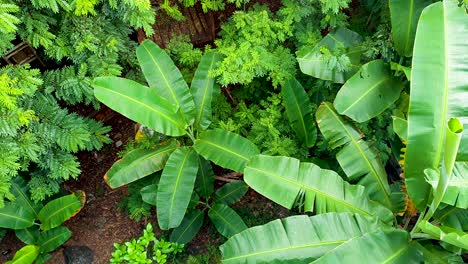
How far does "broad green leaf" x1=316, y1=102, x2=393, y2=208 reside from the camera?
3.25 m

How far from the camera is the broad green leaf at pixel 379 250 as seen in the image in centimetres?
260

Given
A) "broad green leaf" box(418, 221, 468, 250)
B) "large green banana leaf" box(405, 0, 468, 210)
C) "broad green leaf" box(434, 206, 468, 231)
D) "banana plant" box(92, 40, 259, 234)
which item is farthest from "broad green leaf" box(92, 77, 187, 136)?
"broad green leaf" box(434, 206, 468, 231)

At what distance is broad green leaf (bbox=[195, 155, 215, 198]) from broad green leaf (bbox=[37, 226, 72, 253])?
134 centimetres

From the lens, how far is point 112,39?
3389 mm

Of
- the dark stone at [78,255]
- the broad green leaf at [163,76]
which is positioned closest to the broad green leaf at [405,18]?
the broad green leaf at [163,76]

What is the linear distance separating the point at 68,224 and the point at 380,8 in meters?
3.81

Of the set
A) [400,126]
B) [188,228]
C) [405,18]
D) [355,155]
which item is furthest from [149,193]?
[405,18]

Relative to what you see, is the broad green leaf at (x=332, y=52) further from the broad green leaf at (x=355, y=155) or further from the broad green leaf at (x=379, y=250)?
the broad green leaf at (x=379, y=250)

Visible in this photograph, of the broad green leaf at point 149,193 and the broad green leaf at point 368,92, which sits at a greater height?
the broad green leaf at point 368,92

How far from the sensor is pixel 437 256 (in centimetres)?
290

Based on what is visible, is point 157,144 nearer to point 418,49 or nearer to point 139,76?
point 139,76

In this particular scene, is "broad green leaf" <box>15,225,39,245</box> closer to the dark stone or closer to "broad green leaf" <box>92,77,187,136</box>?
the dark stone

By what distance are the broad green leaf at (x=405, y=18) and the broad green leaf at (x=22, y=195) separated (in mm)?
3639

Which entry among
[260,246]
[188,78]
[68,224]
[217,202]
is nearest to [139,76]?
[188,78]
